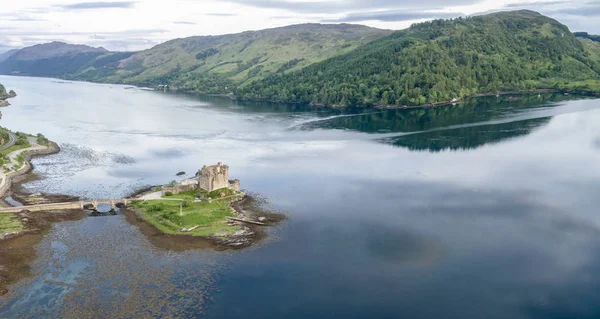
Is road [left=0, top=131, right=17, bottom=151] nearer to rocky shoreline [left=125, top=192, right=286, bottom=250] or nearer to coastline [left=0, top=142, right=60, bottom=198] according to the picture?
coastline [left=0, top=142, right=60, bottom=198]

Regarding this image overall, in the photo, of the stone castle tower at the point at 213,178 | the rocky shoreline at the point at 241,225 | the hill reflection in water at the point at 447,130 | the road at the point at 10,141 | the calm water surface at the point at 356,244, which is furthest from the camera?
the hill reflection in water at the point at 447,130

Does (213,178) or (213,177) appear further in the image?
(213,178)

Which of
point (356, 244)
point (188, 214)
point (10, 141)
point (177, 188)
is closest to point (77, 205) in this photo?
point (177, 188)

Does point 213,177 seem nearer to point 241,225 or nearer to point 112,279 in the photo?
point 241,225

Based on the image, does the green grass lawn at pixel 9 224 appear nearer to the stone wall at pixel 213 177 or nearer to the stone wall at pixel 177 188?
the stone wall at pixel 177 188

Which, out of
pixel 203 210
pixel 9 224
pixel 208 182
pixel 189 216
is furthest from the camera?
pixel 208 182

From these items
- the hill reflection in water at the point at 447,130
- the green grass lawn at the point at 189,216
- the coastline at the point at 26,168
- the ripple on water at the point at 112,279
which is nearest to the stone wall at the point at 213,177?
the green grass lawn at the point at 189,216
